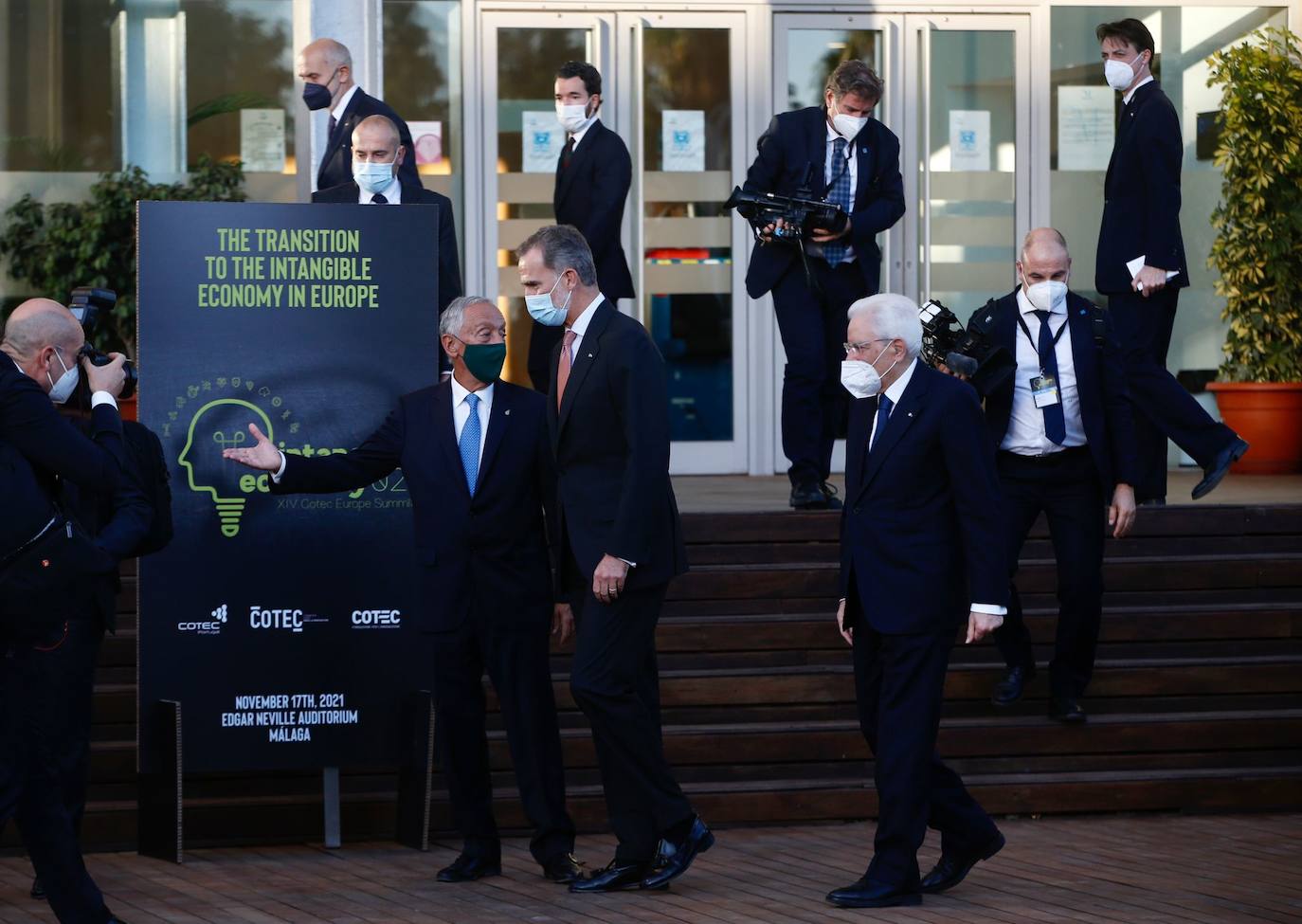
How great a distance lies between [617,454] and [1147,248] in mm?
3477

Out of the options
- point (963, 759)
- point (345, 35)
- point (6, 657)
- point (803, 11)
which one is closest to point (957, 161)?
point (803, 11)

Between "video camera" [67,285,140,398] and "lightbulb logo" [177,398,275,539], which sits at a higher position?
"video camera" [67,285,140,398]

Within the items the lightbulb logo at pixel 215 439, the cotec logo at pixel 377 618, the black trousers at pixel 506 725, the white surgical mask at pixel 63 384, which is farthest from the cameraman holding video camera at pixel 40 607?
the cotec logo at pixel 377 618

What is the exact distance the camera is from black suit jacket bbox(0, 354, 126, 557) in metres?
5.29

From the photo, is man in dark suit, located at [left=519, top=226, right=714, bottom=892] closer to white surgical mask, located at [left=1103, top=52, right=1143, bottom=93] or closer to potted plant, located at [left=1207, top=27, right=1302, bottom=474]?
white surgical mask, located at [left=1103, top=52, right=1143, bottom=93]

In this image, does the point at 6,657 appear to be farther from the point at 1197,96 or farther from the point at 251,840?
the point at 1197,96

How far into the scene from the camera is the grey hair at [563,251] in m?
6.22

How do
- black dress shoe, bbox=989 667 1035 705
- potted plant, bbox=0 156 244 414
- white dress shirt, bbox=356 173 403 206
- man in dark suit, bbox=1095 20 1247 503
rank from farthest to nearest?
1. potted plant, bbox=0 156 244 414
2. man in dark suit, bbox=1095 20 1247 503
3. white dress shirt, bbox=356 173 403 206
4. black dress shoe, bbox=989 667 1035 705

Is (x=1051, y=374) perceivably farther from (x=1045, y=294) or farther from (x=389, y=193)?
(x=389, y=193)

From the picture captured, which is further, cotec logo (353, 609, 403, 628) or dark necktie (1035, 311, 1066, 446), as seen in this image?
dark necktie (1035, 311, 1066, 446)

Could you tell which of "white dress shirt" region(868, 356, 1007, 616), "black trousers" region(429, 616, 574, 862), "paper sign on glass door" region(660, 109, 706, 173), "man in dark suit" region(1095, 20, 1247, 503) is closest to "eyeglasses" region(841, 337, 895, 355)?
"white dress shirt" region(868, 356, 1007, 616)

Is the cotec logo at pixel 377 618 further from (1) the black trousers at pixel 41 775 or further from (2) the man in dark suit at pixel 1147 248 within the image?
(2) the man in dark suit at pixel 1147 248

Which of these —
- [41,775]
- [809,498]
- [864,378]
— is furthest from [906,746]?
[809,498]

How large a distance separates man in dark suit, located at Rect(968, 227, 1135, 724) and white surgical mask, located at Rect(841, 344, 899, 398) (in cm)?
141
